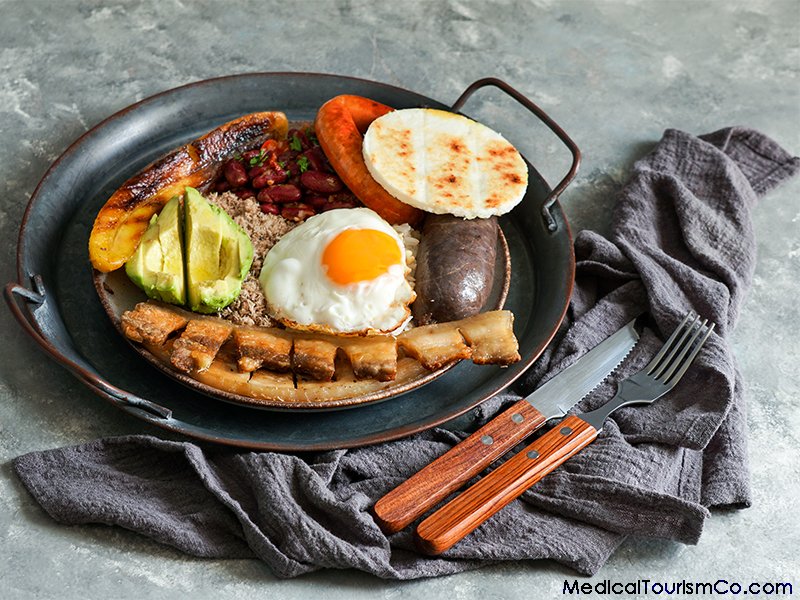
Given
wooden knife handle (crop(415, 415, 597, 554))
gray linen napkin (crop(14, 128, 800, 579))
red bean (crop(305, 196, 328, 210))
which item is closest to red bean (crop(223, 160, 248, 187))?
red bean (crop(305, 196, 328, 210))

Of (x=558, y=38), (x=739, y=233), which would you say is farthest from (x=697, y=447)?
(x=558, y=38)

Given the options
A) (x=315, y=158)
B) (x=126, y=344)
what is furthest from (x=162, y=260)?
(x=315, y=158)

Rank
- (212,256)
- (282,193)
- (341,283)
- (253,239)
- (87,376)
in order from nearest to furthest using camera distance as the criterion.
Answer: (87,376) → (341,283) → (212,256) → (253,239) → (282,193)

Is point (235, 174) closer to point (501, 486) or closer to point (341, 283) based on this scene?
point (341, 283)

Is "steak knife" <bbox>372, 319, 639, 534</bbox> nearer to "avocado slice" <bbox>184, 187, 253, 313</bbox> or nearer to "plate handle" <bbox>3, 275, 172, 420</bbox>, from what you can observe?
"plate handle" <bbox>3, 275, 172, 420</bbox>

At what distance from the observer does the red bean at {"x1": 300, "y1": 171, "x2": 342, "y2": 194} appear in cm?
465

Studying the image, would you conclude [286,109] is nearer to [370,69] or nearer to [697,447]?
[370,69]

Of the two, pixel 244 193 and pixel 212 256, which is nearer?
pixel 212 256

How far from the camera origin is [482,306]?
4.38 m

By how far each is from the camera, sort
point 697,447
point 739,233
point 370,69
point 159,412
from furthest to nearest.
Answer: point 370,69 < point 739,233 < point 697,447 < point 159,412

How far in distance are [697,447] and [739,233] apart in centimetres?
144

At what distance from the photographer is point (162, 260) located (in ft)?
13.4

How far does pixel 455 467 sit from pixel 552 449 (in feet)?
1.34

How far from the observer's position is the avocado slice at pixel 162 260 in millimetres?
3998
